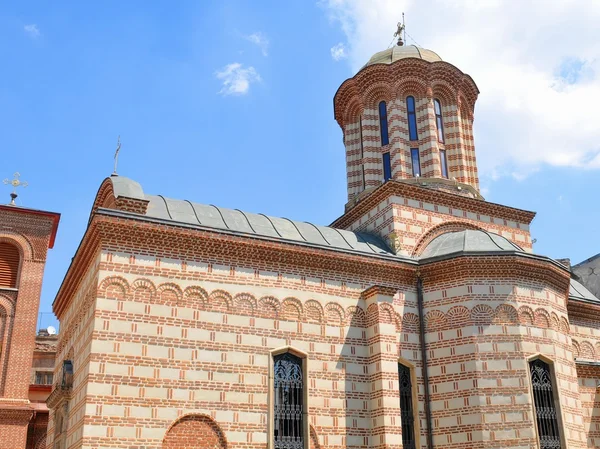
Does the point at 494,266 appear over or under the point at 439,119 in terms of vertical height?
under

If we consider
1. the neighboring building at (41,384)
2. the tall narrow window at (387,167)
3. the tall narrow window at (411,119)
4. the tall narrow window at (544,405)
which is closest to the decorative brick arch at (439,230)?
the tall narrow window at (387,167)

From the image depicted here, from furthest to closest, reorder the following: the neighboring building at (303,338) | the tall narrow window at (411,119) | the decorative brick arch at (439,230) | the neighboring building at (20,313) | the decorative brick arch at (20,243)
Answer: the decorative brick arch at (20,243)
the neighboring building at (20,313)
the tall narrow window at (411,119)
the decorative brick arch at (439,230)
the neighboring building at (303,338)

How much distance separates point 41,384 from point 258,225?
14.8 meters

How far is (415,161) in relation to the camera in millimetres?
18078

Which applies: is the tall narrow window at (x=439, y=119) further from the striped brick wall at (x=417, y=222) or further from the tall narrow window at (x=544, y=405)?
the tall narrow window at (x=544, y=405)

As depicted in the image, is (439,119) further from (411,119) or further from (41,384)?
(41,384)

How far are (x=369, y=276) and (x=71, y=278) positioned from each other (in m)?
6.64

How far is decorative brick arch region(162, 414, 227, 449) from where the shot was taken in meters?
11.3

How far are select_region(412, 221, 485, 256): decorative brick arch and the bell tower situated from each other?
0.03m

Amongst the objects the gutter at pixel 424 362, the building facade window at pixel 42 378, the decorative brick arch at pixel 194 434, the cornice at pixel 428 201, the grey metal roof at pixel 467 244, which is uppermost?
the cornice at pixel 428 201

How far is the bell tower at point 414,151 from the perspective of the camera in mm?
16469

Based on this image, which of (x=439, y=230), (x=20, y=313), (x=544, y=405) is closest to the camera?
(x=544, y=405)

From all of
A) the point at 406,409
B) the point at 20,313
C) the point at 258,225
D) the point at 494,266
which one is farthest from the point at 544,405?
the point at 20,313

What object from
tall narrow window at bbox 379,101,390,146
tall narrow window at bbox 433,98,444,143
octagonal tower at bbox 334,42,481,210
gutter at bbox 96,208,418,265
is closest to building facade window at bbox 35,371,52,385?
octagonal tower at bbox 334,42,481,210
